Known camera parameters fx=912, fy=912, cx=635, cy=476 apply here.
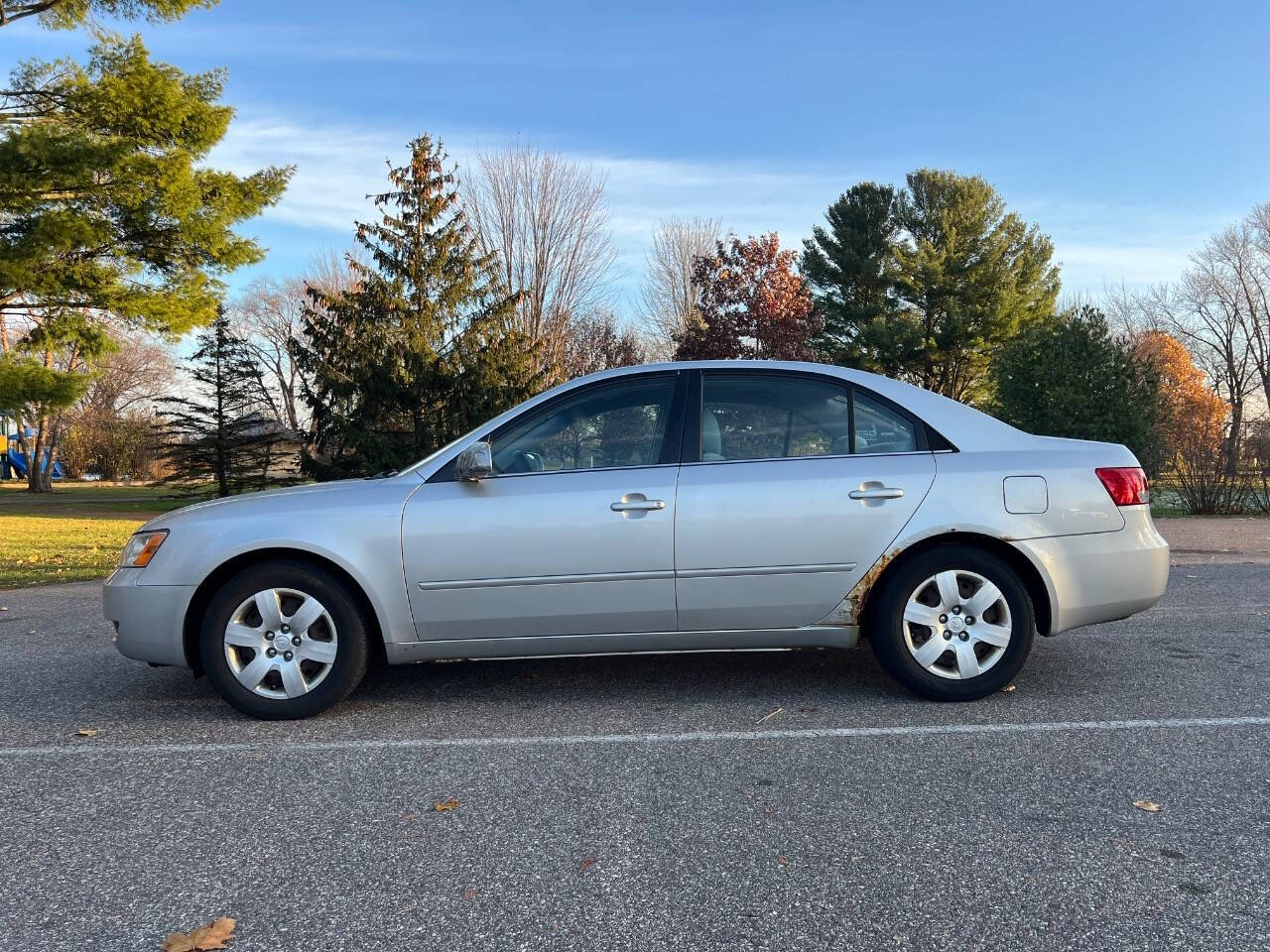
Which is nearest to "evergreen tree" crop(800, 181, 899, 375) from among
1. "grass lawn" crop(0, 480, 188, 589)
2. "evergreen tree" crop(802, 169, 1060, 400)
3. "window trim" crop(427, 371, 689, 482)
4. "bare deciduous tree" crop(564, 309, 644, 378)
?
"evergreen tree" crop(802, 169, 1060, 400)

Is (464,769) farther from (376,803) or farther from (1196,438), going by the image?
(1196,438)

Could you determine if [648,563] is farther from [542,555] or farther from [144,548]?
[144,548]

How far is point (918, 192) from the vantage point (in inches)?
1633

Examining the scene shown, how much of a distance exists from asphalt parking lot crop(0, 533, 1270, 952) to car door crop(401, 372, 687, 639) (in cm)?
48

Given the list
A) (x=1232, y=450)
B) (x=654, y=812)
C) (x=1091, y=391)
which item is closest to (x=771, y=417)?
(x=654, y=812)

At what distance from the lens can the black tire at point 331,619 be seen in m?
4.20

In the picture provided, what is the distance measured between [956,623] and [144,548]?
388 cm

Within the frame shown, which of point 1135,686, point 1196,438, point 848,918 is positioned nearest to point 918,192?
point 1196,438

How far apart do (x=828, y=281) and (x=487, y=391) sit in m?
25.5

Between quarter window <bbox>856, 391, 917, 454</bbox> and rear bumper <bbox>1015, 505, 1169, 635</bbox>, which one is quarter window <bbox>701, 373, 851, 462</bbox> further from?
rear bumper <bbox>1015, 505, 1169, 635</bbox>

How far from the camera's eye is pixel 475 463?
4191 millimetres

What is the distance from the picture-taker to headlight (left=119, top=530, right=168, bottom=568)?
4336 millimetres

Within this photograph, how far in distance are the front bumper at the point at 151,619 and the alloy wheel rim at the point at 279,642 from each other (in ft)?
0.84

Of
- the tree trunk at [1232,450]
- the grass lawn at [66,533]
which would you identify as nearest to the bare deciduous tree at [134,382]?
the grass lawn at [66,533]
